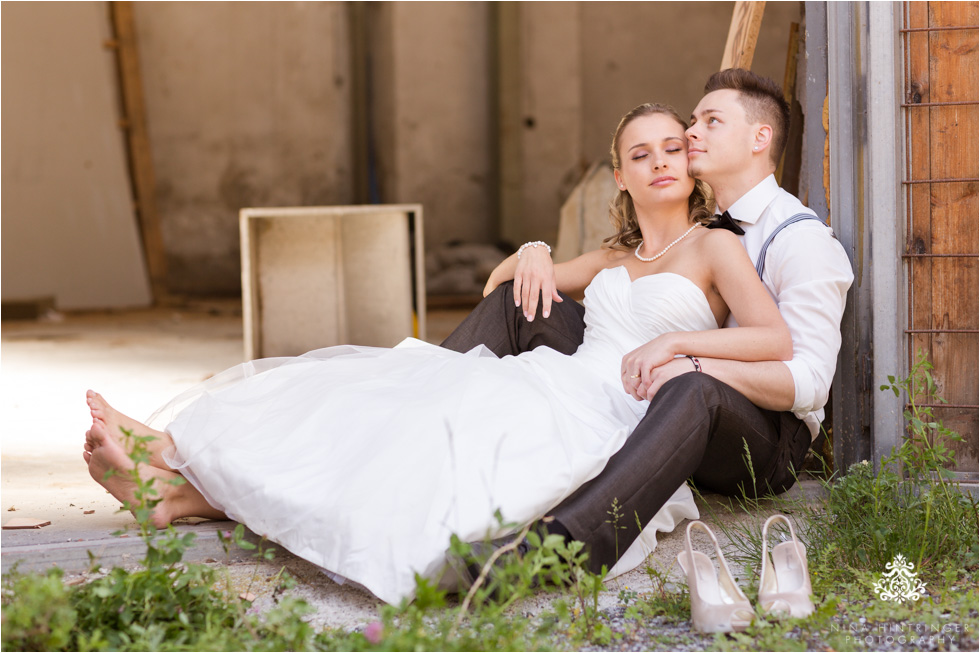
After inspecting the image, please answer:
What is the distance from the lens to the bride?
1779 mm

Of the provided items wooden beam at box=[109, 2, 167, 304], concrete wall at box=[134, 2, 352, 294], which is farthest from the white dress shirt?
concrete wall at box=[134, 2, 352, 294]

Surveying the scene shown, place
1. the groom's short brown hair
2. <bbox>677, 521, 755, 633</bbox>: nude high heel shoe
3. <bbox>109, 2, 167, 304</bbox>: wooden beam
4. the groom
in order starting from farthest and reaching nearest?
<bbox>109, 2, 167, 304</bbox>: wooden beam < the groom's short brown hair < the groom < <bbox>677, 521, 755, 633</bbox>: nude high heel shoe

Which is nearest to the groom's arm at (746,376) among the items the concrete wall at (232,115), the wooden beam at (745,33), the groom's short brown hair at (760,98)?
the groom's short brown hair at (760,98)

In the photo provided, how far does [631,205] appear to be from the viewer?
2602mm

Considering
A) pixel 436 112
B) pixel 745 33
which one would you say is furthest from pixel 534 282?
pixel 436 112

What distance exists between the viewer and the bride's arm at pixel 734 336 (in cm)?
209

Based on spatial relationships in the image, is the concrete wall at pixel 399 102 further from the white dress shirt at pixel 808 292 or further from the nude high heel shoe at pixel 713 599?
the nude high heel shoe at pixel 713 599

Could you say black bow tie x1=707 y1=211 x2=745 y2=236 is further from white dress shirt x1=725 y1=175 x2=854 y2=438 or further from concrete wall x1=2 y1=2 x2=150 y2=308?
concrete wall x1=2 y1=2 x2=150 y2=308

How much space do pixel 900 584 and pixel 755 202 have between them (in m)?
1.00

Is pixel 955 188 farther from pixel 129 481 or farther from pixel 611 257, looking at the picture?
pixel 129 481

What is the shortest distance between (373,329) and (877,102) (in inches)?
144

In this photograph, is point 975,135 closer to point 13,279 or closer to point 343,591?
point 343,591

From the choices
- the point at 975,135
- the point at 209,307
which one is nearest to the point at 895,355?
the point at 975,135

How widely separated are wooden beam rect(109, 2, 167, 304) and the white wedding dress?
7725 millimetres
